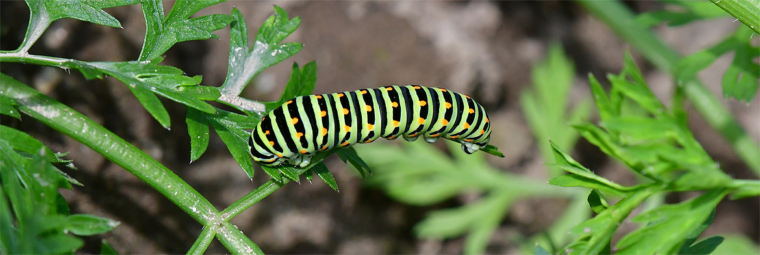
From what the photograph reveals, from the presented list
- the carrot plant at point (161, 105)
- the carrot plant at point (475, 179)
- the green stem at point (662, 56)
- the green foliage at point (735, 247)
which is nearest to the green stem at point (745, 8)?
the carrot plant at point (161, 105)

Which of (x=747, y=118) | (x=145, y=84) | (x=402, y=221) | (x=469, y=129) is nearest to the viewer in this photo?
(x=145, y=84)

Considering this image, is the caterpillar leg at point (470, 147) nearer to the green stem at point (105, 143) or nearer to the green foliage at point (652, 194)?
the green foliage at point (652, 194)

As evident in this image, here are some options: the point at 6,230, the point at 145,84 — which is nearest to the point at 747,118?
the point at 145,84

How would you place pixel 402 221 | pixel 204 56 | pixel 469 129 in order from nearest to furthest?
pixel 469 129 → pixel 204 56 → pixel 402 221

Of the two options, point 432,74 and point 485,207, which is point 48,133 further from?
point 485,207

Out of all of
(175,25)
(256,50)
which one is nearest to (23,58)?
(175,25)

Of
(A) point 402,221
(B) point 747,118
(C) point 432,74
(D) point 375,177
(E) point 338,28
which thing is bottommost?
(A) point 402,221

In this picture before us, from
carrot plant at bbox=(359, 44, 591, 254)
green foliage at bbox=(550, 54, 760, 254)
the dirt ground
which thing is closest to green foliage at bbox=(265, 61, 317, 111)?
green foliage at bbox=(550, 54, 760, 254)
